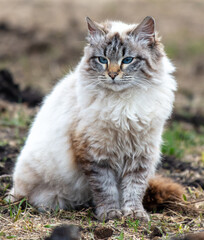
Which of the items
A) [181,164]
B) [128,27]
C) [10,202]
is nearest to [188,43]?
[181,164]

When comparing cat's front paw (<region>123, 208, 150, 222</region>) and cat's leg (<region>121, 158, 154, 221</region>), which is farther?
cat's leg (<region>121, 158, 154, 221</region>)

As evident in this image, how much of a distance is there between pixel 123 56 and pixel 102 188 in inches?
49.0

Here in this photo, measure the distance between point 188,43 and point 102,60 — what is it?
332 inches

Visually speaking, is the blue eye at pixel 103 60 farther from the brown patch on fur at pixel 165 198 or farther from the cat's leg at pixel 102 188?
the brown patch on fur at pixel 165 198

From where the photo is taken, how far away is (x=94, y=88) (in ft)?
12.8

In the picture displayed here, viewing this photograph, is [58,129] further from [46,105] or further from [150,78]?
[150,78]

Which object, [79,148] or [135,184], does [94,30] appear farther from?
[135,184]

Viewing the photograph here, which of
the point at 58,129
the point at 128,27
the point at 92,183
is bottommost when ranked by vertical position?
the point at 92,183

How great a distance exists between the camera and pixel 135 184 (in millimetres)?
3934

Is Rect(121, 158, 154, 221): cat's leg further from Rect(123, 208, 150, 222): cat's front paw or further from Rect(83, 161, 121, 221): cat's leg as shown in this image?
Rect(83, 161, 121, 221): cat's leg

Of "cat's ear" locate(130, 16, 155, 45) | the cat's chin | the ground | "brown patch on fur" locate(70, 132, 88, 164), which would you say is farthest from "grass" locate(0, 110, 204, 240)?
"cat's ear" locate(130, 16, 155, 45)

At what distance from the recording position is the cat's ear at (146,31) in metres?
3.84

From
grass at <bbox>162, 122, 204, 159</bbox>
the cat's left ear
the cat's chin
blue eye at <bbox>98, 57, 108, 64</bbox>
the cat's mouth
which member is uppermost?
the cat's left ear

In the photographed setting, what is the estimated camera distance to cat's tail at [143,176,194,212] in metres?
4.20
